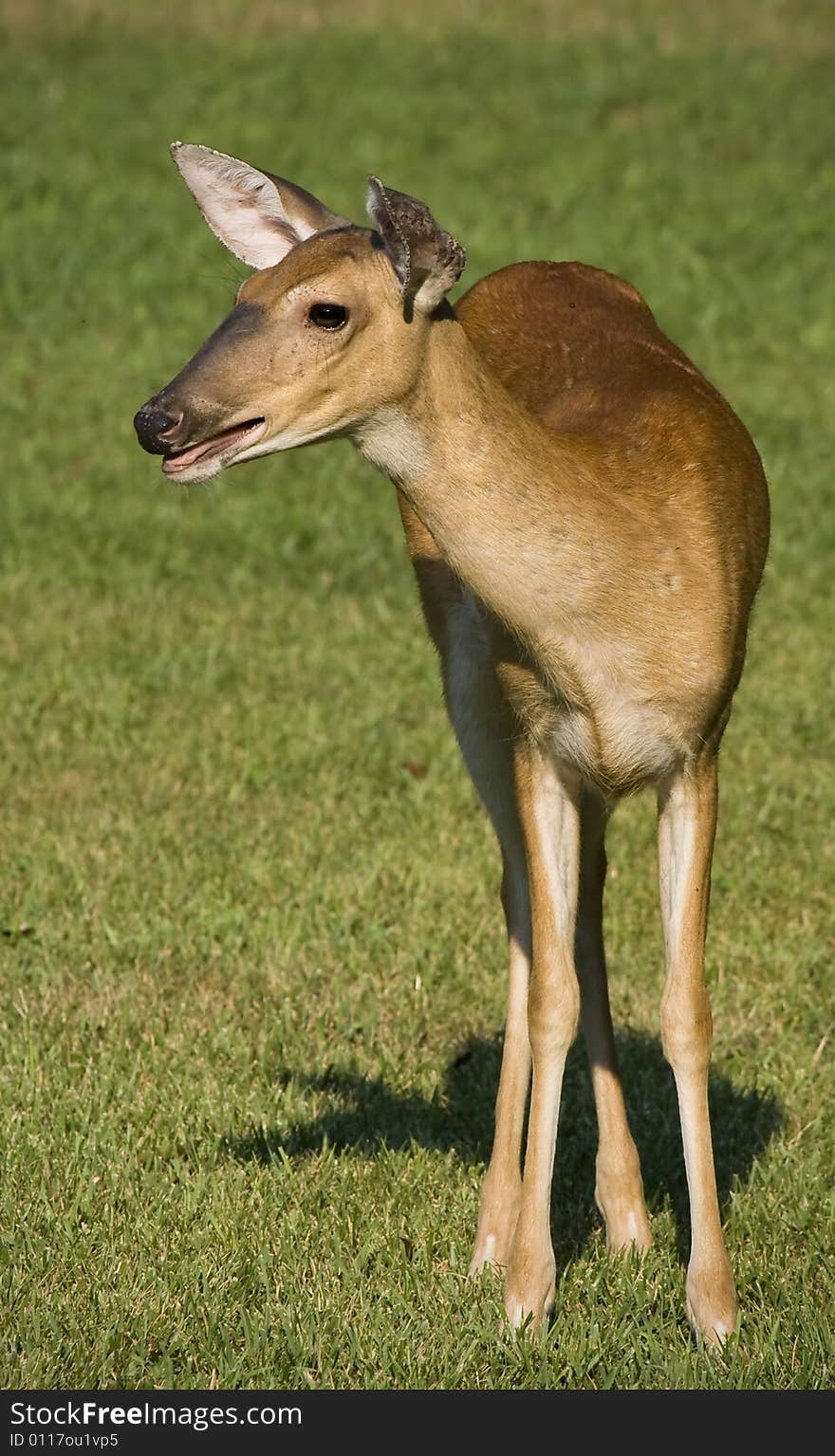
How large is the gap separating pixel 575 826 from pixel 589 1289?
3.42ft

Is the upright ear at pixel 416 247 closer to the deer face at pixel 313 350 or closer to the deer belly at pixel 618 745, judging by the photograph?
the deer face at pixel 313 350

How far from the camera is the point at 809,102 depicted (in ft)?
61.9

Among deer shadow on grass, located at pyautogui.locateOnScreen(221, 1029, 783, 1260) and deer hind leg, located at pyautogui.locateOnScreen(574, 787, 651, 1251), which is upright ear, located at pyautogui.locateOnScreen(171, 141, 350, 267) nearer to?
deer hind leg, located at pyautogui.locateOnScreen(574, 787, 651, 1251)

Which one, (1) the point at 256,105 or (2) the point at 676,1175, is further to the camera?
(1) the point at 256,105

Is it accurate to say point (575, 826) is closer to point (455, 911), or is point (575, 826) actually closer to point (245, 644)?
point (455, 911)

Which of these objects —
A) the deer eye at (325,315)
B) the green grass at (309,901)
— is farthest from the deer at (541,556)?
the green grass at (309,901)

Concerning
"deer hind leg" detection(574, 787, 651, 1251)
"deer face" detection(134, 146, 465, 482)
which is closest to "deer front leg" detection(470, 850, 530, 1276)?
"deer hind leg" detection(574, 787, 651, 1251)

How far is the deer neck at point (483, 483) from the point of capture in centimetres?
409

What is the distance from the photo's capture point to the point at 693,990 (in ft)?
15.6

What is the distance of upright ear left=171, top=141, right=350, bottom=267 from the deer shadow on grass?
Result: 222cm

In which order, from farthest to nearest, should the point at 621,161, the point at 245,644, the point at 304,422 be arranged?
the point at 621,161 < the point at 245,644 < the point at 304,422

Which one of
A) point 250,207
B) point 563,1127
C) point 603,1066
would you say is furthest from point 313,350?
point 563,1127

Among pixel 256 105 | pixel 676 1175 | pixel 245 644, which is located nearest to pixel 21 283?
pixel 256 105

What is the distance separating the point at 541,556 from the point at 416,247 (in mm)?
679
